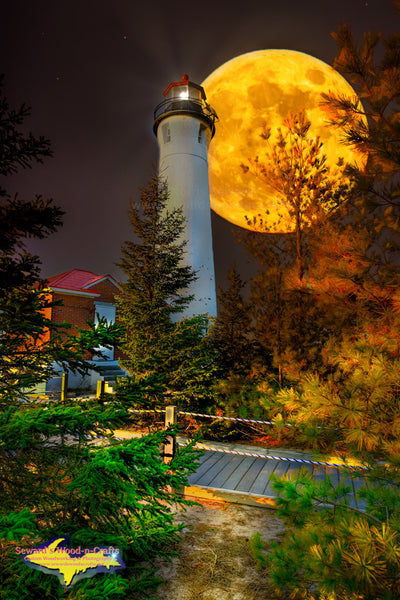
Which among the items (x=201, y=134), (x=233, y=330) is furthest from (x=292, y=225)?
(x=201, y=134)

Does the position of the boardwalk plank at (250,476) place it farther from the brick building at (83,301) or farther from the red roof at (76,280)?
the red roof at (76,280)

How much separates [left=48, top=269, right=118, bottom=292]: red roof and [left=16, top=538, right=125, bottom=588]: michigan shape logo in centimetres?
1770

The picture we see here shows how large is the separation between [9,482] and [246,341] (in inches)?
309

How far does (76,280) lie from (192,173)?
31.4ft

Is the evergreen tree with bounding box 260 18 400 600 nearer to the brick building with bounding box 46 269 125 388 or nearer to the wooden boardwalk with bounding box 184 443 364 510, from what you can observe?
the wooden boardwalk with bounding box 184 443 364 510

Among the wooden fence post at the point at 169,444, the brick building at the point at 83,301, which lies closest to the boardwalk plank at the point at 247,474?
the wooden fence post at the point at 169,444

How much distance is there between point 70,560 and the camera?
7.91 ft

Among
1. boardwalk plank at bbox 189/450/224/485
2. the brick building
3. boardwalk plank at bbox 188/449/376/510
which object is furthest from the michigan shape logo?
the brick building

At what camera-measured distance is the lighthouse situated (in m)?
16.4

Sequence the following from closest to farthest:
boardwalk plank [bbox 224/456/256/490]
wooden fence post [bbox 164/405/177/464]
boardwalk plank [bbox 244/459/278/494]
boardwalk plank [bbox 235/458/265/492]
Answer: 1. wooden fence post [bbox 164/405/177/464]
2. boardwalk plank [bbox 244/459/278/494]
3. boardwalk plank [bbox 235/458/265/492]
4. boardwalk plank [bbox 224/456/256/490]

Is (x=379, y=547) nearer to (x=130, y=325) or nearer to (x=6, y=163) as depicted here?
(x=6, y=163)

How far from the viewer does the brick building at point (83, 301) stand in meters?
18.8

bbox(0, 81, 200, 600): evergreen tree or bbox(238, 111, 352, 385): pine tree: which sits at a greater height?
bbox(238, 111, 352, 385): pine tree

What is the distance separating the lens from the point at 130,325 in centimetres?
998
